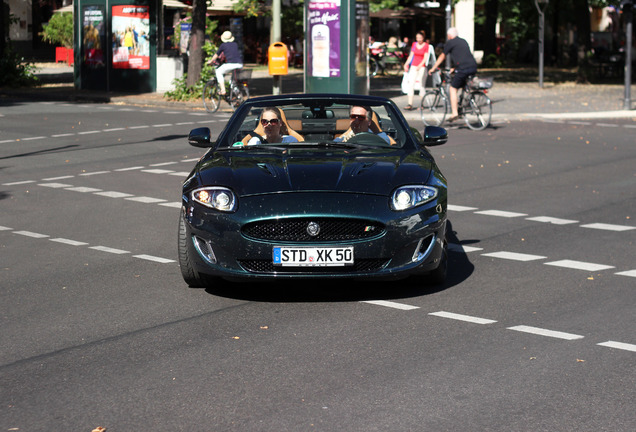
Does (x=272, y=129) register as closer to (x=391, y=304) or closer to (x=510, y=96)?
(x=391, y=304)

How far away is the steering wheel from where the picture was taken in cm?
824

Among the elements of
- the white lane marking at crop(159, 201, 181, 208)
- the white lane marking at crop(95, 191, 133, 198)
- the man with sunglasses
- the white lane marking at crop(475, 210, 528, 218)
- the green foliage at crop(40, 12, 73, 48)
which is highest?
the green foliage at crop(40, 12, 73, 48)

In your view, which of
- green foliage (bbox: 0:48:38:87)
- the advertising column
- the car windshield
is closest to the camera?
the car windshield

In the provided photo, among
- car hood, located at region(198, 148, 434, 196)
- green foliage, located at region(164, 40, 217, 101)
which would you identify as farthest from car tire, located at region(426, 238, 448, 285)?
green foliage, located at region(164, 40, 217, 101)

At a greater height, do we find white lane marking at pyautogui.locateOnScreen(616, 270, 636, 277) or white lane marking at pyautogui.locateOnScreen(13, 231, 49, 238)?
white lane marking at pyautogui.locateOnScreen(13, 231, 49, 238)

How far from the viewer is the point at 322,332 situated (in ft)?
21.1

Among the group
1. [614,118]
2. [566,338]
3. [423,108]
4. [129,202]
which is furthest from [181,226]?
[614,118]

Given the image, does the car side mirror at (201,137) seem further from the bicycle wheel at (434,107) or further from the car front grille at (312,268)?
the bicycle wheel at (434,107)

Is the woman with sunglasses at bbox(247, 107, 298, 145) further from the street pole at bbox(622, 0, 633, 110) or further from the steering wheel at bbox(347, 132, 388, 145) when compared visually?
the street pole at bbox(622, 0, 633, 110)

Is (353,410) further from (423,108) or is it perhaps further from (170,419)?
(423,108)

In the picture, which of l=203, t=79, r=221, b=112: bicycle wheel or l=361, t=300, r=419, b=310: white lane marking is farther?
l=203, t=79, r=221, b=112: bicycle wheel

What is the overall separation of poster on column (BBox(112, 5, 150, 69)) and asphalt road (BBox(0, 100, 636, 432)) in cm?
1889

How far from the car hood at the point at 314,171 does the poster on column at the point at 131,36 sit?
77.1 ft

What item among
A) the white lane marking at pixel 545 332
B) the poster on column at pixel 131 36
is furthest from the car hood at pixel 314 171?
the poster on column at pixel 131 36
